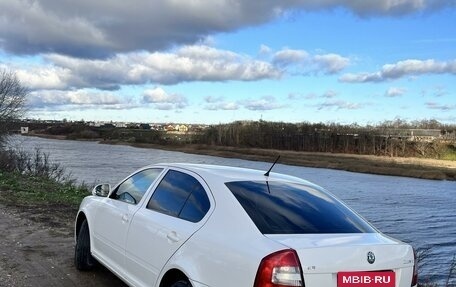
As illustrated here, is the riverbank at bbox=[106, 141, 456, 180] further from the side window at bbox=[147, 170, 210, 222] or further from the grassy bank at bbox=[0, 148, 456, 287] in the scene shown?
the side window at bbox=[147, 170, 210, 222]

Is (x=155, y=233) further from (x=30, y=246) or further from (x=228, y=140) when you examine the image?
(x=228, y=140)

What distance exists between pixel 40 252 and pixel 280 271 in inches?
205

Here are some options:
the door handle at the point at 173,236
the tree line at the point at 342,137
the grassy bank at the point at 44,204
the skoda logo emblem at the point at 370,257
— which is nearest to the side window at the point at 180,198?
the door handle at the point at 173,236

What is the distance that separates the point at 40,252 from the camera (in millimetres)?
7445

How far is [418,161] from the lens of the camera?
71.9m

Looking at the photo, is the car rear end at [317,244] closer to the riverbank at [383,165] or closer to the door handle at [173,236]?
the door handle at [173,236]

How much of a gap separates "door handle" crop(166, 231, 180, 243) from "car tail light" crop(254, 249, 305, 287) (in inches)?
39.7

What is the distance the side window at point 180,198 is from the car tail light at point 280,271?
91cm

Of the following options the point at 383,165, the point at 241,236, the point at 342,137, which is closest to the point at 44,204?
the point at 241,236

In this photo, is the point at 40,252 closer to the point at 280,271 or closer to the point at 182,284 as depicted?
the point at 182,284

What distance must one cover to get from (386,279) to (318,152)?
9059 centimetres

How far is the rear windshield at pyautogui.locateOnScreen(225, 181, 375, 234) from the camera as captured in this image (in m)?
3.77

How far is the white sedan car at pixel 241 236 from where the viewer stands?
3344 mm

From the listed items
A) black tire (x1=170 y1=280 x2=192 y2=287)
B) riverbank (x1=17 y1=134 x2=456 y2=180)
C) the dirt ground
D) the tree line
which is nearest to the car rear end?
black tire (x1=170 y1=280 x2=192 y2=287)
